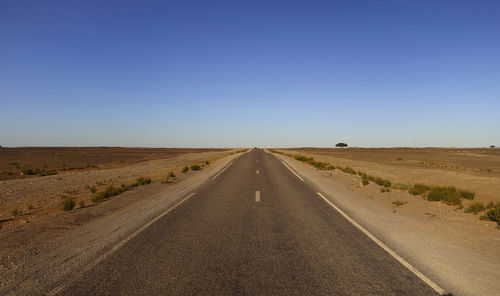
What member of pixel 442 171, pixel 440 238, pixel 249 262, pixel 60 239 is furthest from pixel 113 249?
pixel 442 171

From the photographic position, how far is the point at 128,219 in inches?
302

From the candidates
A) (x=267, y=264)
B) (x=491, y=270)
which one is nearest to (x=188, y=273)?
(x=267, y=264)

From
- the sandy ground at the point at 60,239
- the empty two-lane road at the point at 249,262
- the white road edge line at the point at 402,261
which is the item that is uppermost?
the empty two-lane road at the point at 249,262

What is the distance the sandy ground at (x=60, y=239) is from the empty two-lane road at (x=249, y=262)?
1.58 feet

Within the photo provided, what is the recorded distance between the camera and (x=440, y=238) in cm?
631

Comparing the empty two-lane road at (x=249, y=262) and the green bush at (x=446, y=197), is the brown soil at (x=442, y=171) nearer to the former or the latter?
the green bush at (x=446, y=197)

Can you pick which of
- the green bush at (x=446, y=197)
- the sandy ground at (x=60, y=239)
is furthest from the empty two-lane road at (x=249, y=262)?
the green bush at (x=446, y=197)

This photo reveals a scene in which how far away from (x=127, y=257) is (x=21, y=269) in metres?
1.64

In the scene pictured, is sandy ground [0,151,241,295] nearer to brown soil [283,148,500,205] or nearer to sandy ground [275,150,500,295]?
sandy ground [275,150,500,295]

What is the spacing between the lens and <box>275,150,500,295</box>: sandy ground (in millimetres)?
4273

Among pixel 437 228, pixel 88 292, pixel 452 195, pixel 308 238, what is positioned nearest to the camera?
pixel 88 292

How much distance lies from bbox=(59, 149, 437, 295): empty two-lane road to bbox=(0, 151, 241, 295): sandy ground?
0.48 meters

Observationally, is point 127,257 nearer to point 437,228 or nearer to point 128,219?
point 128,219

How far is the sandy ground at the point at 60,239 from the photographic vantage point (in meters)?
4.24
